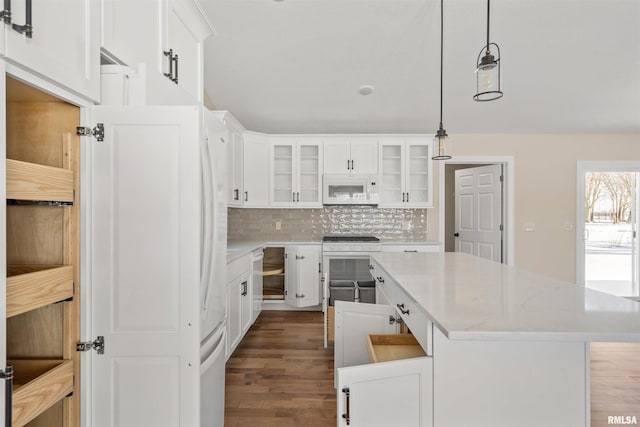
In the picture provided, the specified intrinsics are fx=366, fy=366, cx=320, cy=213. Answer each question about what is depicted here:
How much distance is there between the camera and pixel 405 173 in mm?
4879

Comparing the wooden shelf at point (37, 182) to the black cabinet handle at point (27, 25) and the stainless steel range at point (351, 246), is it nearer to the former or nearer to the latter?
the black cabinet handle at point (27, 25)

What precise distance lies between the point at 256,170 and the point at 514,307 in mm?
3875

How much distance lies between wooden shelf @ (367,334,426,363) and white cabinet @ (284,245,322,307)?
2.61 meters

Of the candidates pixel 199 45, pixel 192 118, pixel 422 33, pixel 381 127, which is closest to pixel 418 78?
pixel 422 33

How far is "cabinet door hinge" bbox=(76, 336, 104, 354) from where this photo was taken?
133cm

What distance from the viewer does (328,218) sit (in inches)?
207

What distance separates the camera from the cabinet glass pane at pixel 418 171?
16.1 ft

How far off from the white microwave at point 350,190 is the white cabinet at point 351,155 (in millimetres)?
107

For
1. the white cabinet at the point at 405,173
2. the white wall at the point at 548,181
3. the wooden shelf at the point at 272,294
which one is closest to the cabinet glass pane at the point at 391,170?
the white cabinet at the point at 405,173

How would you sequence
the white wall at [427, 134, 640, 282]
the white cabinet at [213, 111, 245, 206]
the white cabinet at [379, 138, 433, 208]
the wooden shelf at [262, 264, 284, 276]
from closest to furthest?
the white cabinet at [213, 111, 245, 206] < the wooden shelf at [262, 264, 284, 276] < the white cabinet at [379, 138, 433, 208] < the white wall at [427, 134, 640, 282]

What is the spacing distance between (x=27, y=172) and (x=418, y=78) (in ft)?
12.4

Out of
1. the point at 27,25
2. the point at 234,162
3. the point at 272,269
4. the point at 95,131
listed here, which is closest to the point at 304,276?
the point at 272,269

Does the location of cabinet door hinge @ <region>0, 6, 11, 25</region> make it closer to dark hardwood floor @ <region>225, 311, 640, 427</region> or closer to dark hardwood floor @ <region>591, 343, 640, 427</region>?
dark hardwood floor @ <region>225, 311, 640, 427</region>

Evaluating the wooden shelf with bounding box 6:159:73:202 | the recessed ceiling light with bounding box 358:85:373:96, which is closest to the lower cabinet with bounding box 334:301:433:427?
the wooden shelf with bounding box 6:159:73:202
